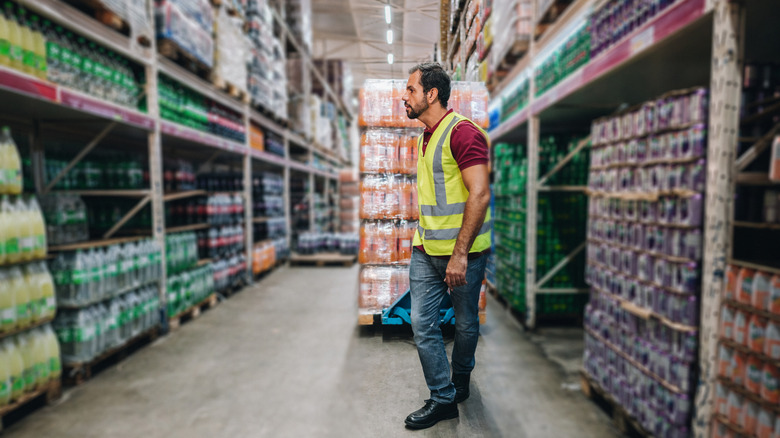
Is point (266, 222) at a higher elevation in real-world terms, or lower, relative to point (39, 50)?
lower

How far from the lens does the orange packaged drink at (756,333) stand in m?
2.22

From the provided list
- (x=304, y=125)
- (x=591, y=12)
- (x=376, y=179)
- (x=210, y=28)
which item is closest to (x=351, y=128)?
(x=304, y=125)

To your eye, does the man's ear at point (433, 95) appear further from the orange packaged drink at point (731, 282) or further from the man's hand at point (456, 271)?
the orange packaged drink at point (731, 282)

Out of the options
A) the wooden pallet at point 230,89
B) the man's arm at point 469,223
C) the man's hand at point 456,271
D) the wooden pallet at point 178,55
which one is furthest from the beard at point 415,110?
the wooden pallet at point 230,89

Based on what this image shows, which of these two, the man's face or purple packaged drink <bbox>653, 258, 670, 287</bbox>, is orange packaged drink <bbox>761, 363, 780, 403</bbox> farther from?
the man's face

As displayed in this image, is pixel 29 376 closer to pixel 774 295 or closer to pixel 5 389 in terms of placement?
pixel 5 389

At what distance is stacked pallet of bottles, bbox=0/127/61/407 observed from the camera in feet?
10.1

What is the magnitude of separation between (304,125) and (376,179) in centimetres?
1139

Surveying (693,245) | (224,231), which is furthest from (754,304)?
(224,231)

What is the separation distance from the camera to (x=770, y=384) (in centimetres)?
218

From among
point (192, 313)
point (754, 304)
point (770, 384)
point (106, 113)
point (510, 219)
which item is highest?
point (106, 113)

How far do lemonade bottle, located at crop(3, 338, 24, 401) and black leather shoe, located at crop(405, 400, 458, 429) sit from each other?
3950 mm

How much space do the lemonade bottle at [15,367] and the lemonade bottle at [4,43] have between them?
211cm

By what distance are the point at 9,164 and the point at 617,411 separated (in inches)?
201
